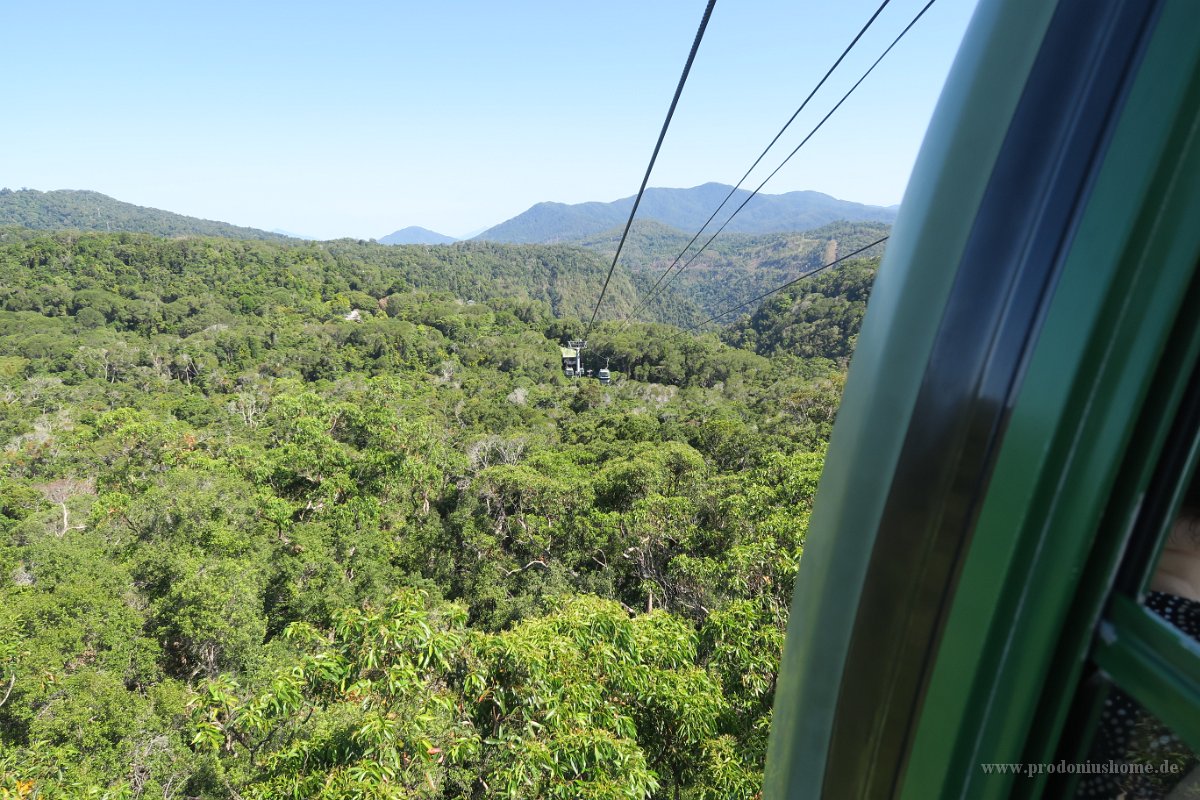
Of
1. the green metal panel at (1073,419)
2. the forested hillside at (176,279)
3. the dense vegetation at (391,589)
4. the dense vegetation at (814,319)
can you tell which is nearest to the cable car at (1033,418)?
the green metal panel at (1073,419)

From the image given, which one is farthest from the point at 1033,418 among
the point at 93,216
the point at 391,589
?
the point at 93,216

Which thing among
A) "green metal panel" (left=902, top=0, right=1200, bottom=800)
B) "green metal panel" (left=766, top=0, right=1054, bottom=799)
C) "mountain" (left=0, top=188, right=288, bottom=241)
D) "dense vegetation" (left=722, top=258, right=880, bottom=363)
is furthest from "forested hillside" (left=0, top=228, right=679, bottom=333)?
"green metal panel" (left=902, top=0, right=1200, bottom=800)

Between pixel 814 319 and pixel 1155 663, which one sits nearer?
pixel 1155 663

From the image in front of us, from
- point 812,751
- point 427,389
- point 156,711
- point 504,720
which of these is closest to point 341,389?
point 427,389

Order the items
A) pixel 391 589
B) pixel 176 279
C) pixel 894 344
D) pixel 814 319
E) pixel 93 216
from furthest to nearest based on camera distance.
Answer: pixel 93 216
pixel 814 319
pixel 176 279
pixel 391 589
pixel 894 344

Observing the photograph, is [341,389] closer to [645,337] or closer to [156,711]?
[156,711]

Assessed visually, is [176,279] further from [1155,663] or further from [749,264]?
[749,264]
